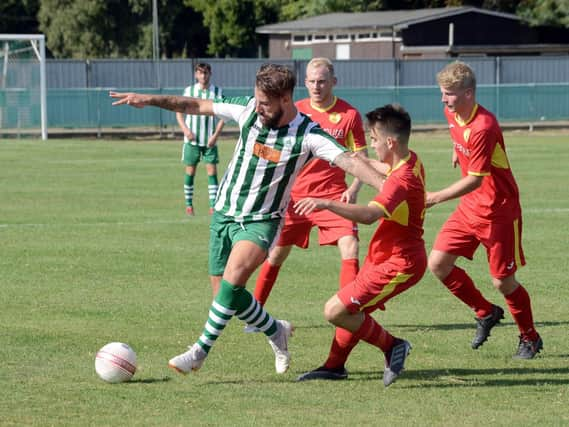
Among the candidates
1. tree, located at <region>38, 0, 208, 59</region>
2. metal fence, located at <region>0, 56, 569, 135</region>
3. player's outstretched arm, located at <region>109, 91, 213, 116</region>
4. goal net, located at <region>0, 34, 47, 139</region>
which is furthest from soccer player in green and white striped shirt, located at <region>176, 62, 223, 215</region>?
tree, located at <region>38, 0, 208, 59</region>

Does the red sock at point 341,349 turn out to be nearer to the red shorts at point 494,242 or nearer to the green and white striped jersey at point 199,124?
the red shorts at point 494,242

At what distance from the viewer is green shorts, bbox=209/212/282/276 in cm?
731

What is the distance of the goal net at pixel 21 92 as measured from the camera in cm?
3525

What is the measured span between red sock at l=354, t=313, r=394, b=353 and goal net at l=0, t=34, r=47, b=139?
28.9 meters

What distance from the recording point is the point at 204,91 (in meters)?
17.2

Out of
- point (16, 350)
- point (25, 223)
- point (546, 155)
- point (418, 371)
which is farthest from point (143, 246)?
point (546, 155)

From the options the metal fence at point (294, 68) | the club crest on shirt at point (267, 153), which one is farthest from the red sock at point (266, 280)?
the metal fence at point (294, 68)

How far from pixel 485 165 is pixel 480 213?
512 mm

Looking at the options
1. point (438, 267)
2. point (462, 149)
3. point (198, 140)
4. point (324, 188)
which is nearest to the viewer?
point (462, 149)

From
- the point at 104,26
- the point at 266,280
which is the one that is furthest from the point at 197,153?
the point at 104,26

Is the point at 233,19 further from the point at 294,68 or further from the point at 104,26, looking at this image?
the point at 294,68

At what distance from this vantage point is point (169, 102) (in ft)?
24.9

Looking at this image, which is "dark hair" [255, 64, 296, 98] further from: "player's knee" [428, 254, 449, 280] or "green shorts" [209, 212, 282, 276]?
"player's knee" [428, 254, 449, 280]

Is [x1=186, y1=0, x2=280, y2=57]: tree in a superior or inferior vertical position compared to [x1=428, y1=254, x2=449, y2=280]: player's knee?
superior
